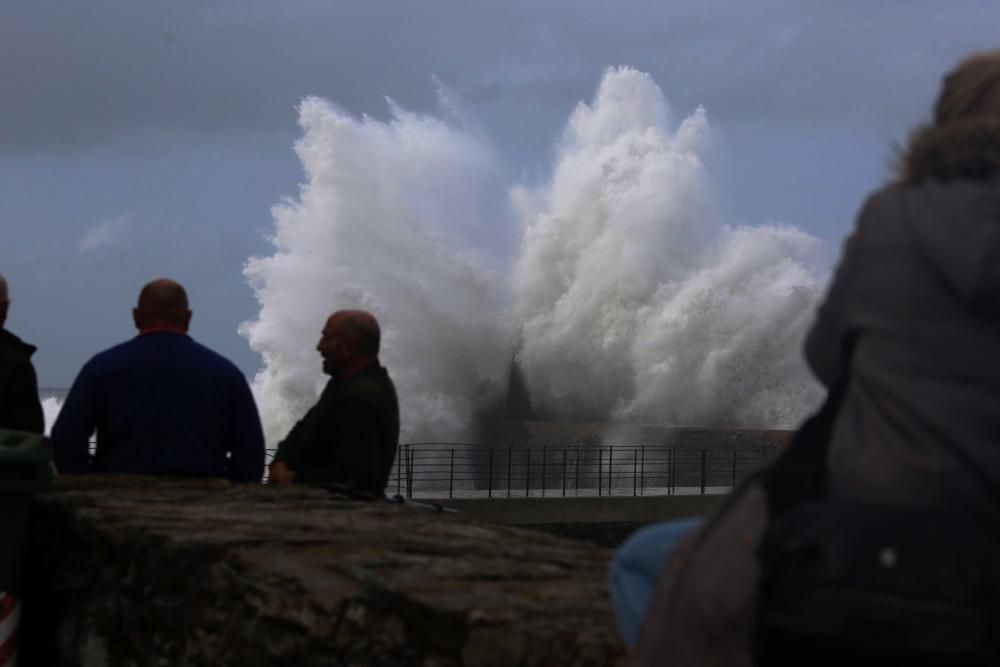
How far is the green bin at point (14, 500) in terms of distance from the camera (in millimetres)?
3553

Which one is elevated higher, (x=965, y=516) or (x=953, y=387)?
(x=953, y=387)

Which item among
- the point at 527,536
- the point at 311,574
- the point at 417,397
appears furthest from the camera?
the point at 417,397

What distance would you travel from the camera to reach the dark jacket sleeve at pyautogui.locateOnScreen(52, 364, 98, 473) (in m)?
4.45

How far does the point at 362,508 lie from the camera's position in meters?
4.10

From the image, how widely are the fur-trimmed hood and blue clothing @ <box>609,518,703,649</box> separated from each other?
1.64ft

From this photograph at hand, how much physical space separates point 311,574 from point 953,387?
165cm

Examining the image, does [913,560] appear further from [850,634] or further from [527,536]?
[527,536]

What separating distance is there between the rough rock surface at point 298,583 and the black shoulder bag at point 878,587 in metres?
0.70

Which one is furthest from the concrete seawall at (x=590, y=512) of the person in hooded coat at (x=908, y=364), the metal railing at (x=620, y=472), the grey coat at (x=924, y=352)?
the grey coat at (x=924, y=352)

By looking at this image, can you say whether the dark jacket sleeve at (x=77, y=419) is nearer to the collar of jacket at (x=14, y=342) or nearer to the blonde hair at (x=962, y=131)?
the collar of jacket at (x=14, y=342)

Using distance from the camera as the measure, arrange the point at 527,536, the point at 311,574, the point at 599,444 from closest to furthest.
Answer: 1. the point at 311,574
2. the point at 527,536
3. the point at 599,444

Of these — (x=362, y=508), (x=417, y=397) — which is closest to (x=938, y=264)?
(x=362, y=508)

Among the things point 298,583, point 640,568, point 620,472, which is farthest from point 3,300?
point 620,472

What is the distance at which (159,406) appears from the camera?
4457mm
